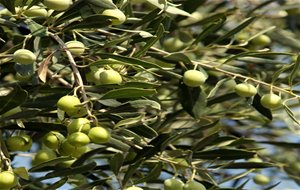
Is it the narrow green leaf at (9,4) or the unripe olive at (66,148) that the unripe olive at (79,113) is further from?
the narrow green leaf at (9,4)

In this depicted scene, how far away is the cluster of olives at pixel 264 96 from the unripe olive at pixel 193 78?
97mm

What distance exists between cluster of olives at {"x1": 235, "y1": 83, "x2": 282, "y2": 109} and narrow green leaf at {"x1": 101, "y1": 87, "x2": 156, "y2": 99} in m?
0.40

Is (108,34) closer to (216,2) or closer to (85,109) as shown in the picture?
(85,109)

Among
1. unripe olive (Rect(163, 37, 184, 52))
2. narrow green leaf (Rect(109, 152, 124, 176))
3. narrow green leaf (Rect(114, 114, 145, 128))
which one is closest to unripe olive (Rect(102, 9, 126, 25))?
narrow green leaf (Rect(114, 114, 145, 128))

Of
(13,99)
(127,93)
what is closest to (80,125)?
(127,93)

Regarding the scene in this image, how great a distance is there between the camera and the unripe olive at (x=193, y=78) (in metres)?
2.00

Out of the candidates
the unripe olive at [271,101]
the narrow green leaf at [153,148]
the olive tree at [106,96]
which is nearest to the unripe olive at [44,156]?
the olive tree at [106,96]

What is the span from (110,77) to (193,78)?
34 cm

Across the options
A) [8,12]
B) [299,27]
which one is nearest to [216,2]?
[299,27]

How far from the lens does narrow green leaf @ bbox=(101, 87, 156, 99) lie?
1677 millimetres

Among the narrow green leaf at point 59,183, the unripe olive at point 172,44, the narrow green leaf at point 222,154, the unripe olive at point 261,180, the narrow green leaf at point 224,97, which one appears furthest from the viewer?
the unripe olive at point 261,180

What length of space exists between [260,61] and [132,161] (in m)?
0.62

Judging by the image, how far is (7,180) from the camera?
165cm

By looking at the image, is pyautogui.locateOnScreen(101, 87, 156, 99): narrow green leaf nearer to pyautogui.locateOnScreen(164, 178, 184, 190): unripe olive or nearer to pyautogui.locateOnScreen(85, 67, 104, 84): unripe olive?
pyautogui.locateOnScreen(85, 67, 104, 84): unripe olive
